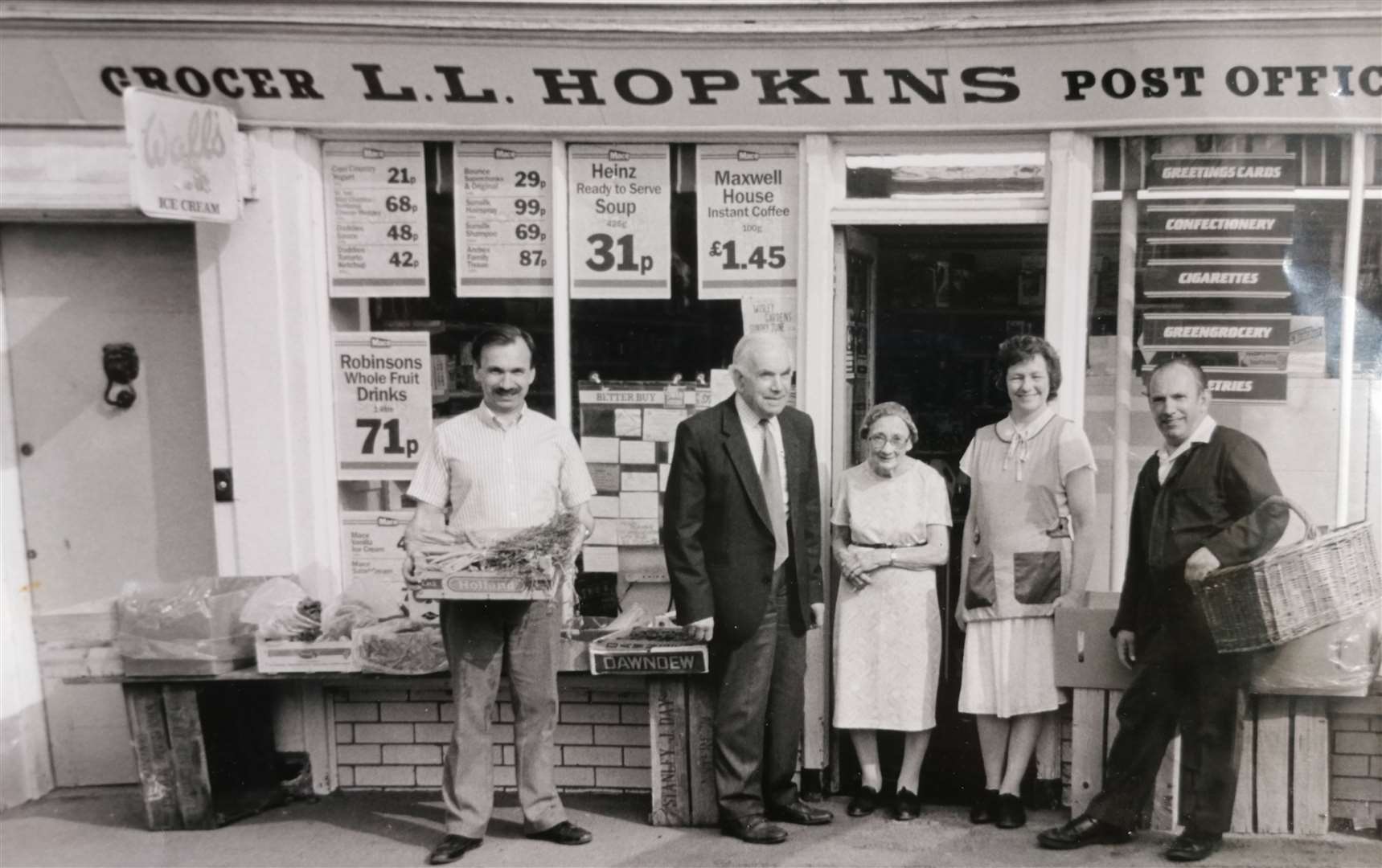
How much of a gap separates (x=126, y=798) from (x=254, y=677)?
4.10 feet

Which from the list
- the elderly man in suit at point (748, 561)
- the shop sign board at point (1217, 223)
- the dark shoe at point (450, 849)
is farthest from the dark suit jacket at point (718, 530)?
the shop sign board at point (1217, 223)

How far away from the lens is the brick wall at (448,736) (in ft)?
17.7

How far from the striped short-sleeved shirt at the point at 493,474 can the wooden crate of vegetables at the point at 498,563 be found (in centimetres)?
10

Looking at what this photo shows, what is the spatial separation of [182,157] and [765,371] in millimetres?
2751

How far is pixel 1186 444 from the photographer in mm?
4395

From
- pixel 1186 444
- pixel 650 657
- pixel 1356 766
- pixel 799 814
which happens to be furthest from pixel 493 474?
pixel 1356 766

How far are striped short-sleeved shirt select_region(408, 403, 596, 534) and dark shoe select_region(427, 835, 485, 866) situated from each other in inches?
52.1

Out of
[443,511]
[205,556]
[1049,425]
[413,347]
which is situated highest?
[413,347]

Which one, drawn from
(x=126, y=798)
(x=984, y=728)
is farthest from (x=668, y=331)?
(x=126, y=798)

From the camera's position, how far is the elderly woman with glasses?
15.9ft

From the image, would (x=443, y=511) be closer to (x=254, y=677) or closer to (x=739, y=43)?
(x=254, y=677)

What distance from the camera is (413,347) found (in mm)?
5504

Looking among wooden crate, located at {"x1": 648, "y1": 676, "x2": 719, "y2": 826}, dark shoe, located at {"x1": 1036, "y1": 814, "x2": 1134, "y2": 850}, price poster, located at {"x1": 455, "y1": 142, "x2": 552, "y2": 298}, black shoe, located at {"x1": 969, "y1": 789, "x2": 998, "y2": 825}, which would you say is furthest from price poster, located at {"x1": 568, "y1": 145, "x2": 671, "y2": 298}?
dark shoe, located at {"x1": 1036, "y1": 814, "x2": 1134, "y2": 850}

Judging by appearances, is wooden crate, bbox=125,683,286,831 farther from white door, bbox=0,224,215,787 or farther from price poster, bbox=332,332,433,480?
price poster, bbox=332,332,433,480
